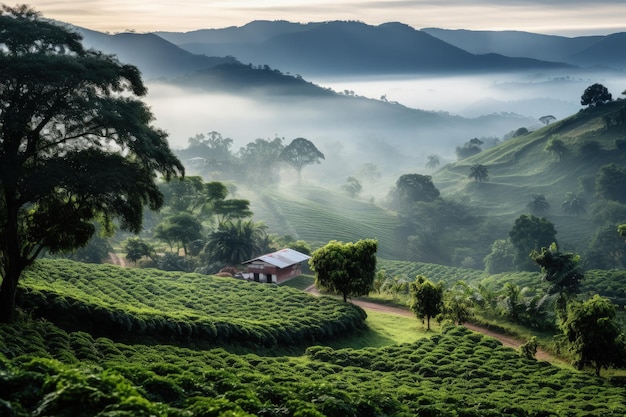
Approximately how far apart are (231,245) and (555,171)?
324 ft

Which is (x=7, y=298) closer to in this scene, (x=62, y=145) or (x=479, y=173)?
(x=62, y=145)

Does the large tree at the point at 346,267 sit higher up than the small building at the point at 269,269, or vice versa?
the large tree at the point at 346,267

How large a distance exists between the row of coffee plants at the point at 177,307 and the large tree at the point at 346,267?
1.47 meters

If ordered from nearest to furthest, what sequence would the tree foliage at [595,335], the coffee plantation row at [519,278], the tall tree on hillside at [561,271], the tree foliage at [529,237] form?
the tree foliage at [595,335] → the tall tree on hillside at [561,271] → the coffee plantation row at [519,278] → the tree foliage at [529,237]

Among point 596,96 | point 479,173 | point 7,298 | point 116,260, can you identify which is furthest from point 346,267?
point 596,96

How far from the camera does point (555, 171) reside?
14412cm

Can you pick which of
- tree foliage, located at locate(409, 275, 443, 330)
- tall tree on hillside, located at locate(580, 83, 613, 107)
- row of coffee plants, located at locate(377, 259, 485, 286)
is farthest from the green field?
tall tree on hillside, located at locate(580, 83, 613, 107)

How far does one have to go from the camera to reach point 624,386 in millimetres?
32250

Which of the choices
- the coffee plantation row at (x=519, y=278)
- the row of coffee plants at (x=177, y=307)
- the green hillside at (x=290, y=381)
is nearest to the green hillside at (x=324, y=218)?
the coffee plantation row at (x=519, y=278)

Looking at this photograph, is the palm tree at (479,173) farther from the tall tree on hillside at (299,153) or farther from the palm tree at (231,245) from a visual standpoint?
the palm tree at (231,245)

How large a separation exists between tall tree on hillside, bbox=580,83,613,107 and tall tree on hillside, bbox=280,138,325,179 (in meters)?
64.2

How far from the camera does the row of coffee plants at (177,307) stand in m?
32.2

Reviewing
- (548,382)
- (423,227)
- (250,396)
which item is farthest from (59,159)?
(423,227)

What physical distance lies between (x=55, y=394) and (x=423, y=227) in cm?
12149
